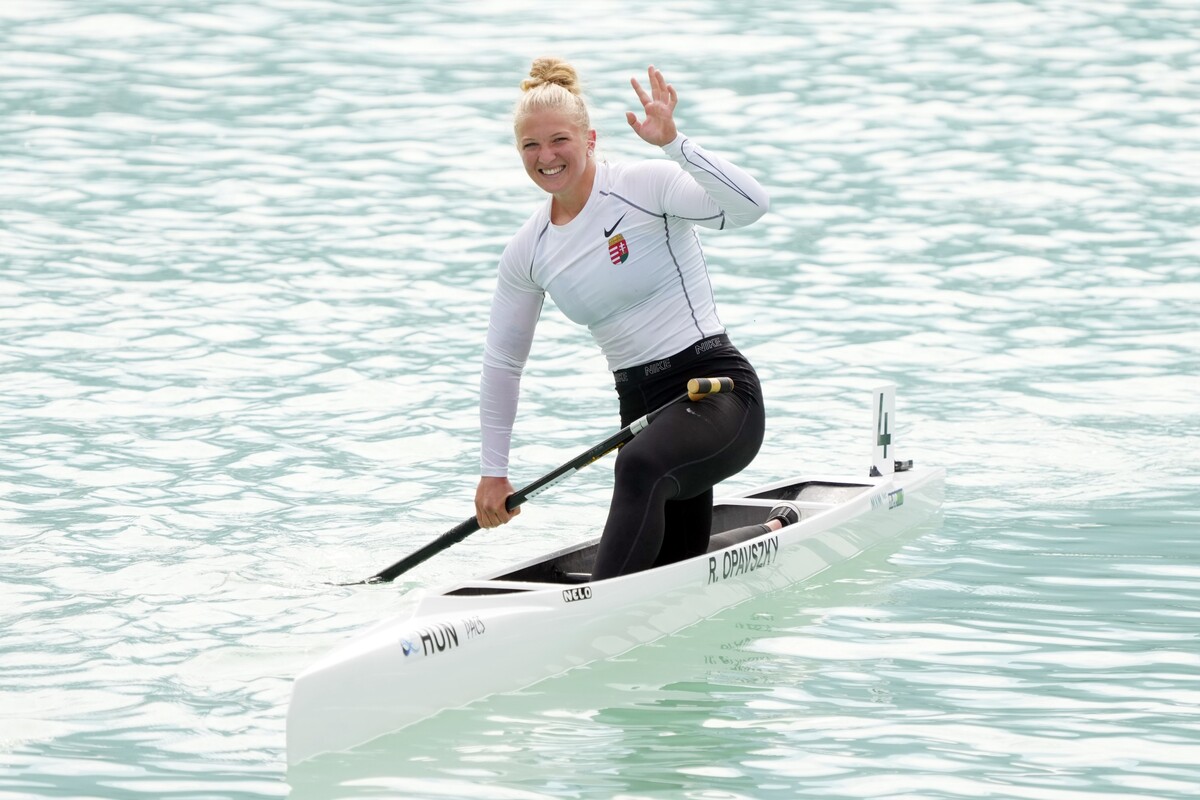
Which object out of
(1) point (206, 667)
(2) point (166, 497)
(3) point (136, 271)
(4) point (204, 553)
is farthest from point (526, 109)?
(3) point (136, 271)

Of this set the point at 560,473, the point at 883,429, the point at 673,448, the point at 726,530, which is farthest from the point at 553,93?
the point at 883,429

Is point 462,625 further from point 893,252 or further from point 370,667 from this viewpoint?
point 893,252

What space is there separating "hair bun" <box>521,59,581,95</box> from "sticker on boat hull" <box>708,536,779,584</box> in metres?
1.56

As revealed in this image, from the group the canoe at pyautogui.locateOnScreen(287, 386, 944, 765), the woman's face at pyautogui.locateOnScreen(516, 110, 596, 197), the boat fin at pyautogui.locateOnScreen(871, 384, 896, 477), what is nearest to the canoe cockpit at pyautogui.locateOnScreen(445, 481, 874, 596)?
the canoe at pyautogui.locateOnScreen(287, 386, 944, 765)

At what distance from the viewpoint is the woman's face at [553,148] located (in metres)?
5.13

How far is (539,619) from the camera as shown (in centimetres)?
505

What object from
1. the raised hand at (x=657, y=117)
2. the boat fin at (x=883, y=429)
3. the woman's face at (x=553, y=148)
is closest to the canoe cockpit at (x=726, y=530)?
the boat fin at (x=883, y=429)

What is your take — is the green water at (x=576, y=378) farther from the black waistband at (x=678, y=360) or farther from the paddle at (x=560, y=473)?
the black waistband at (x=678, y=360)

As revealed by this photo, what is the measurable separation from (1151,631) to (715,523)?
5.78ft

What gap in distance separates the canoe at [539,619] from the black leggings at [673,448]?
14cm

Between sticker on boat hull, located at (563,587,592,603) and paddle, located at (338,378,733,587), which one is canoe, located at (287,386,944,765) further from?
paddle, located at (338,378,733,587)

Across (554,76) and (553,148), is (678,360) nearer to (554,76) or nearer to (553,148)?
(553,148)

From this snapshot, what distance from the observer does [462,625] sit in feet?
15.9

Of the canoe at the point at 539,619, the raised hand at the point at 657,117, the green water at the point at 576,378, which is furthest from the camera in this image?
the raised hand at the point at 657,117
